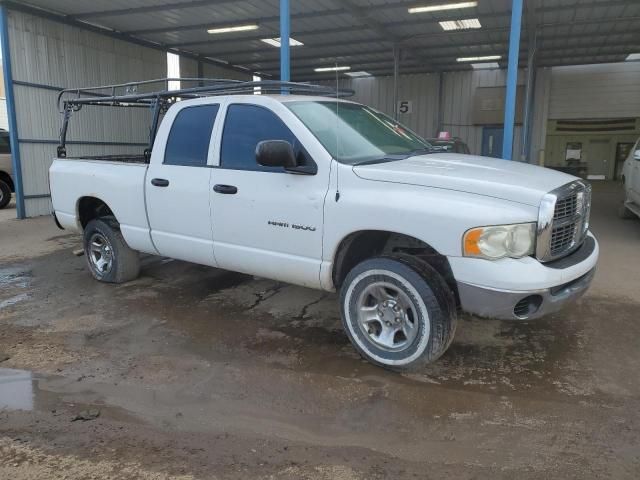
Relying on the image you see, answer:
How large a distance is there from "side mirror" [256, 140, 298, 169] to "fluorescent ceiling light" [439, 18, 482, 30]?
1208cm

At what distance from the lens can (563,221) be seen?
364 centimetres

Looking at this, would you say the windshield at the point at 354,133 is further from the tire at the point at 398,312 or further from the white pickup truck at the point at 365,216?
the tire at the point at 398,312

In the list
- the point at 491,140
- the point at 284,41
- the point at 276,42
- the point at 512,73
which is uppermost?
the point at 276,42

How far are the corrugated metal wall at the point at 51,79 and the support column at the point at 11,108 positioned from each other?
17 cm

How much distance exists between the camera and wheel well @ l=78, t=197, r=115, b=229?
6301 mm

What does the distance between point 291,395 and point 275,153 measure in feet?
5.81

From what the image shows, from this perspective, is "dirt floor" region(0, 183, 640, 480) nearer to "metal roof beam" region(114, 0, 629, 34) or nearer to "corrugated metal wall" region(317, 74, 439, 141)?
"metal roof beam" region(114, 0, 629, 34)

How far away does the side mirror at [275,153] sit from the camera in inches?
155

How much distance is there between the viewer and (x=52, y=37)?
516 inches

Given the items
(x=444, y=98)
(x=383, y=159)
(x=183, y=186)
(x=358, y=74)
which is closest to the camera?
(x=383, y=159)

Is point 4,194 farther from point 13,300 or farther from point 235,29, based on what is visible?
point 13,300

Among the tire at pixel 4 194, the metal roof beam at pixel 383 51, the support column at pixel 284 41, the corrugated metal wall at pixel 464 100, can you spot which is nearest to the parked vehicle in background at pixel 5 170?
the tire at pixel 4 194

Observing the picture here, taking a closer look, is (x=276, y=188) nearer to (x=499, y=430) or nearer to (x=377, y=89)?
(x=499, y=430)

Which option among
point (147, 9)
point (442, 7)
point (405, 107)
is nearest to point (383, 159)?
point (442, 7)
